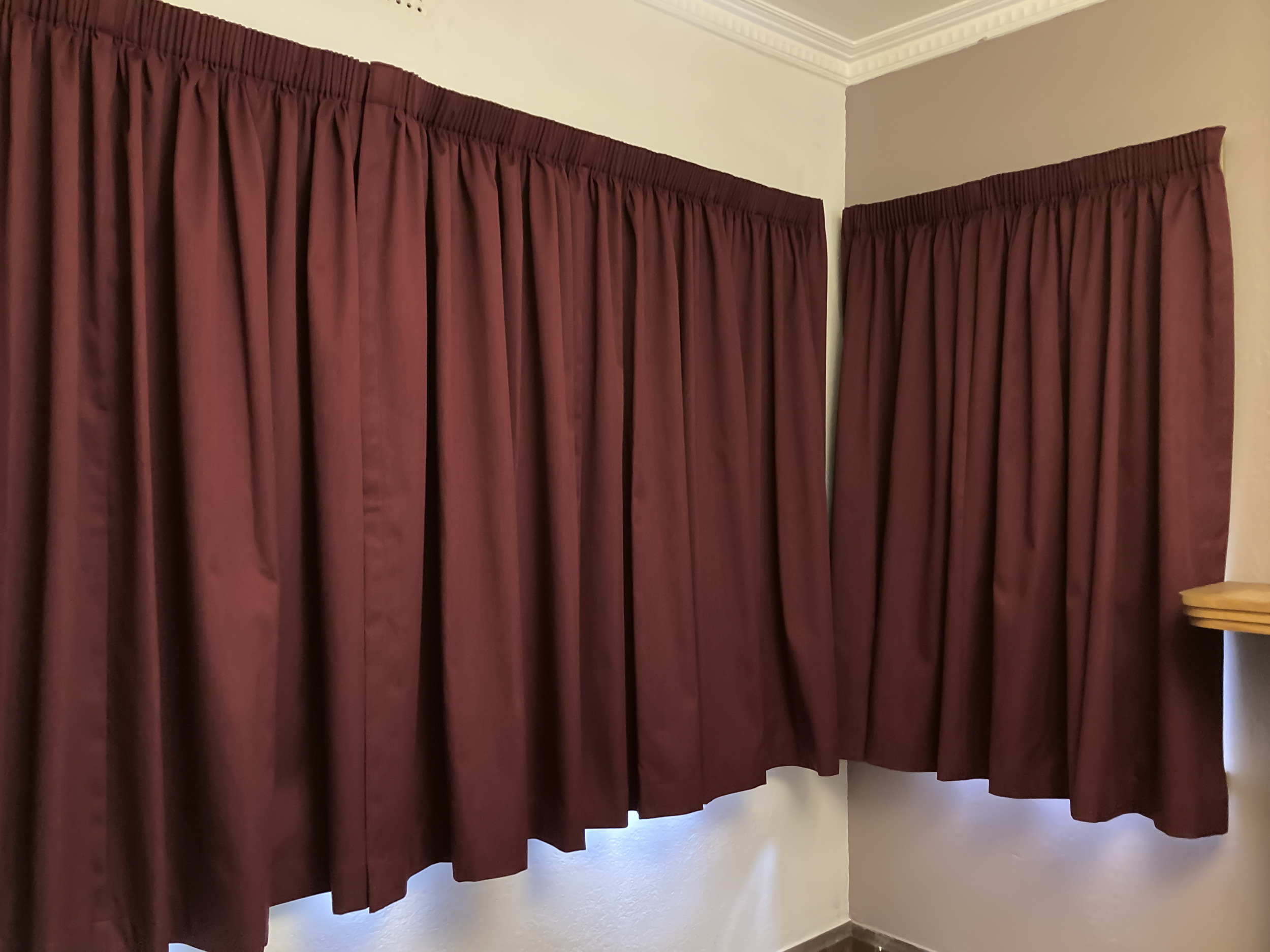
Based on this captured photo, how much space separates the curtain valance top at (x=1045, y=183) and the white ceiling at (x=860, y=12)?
0.41 metres

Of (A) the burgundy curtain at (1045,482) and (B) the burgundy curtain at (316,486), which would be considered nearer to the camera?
(B) the burgundy curtain at (316,486)

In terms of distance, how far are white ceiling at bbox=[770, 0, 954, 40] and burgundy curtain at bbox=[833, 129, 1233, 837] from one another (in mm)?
428

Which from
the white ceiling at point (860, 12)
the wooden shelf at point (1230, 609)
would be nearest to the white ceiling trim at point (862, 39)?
the white ceiling at point (860, 12)

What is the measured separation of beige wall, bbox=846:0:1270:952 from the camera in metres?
1.74

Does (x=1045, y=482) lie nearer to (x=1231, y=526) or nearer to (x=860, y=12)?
(x=1231, y=526)

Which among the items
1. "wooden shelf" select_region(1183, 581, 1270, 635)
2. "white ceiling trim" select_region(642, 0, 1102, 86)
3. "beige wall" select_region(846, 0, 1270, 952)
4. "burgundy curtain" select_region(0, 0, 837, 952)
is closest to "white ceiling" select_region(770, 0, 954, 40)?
"white ceiling trim" select_region(642, 0, 1102, 86)

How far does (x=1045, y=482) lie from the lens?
1903 mm

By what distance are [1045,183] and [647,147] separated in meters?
0.84

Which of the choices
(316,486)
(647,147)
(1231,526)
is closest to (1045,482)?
(1231,526)

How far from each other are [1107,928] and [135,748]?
1.88 meters

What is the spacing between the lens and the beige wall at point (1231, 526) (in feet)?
5.69

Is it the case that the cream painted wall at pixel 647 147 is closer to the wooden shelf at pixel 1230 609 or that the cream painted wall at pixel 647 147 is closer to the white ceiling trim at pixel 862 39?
the white ceiling trim at pixel 862 39

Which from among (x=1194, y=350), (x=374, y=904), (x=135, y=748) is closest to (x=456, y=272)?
(x=135, y=748)

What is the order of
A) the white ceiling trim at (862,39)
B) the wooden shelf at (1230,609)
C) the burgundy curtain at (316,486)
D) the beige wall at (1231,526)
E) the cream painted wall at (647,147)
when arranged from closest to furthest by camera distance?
the burgundy curtain at (316,486) < the wooden shelf at (1230,609) < the cream painted wall at (647,147) < the beige wall at (1231,526) < the white ceiling trim at (862,39)
